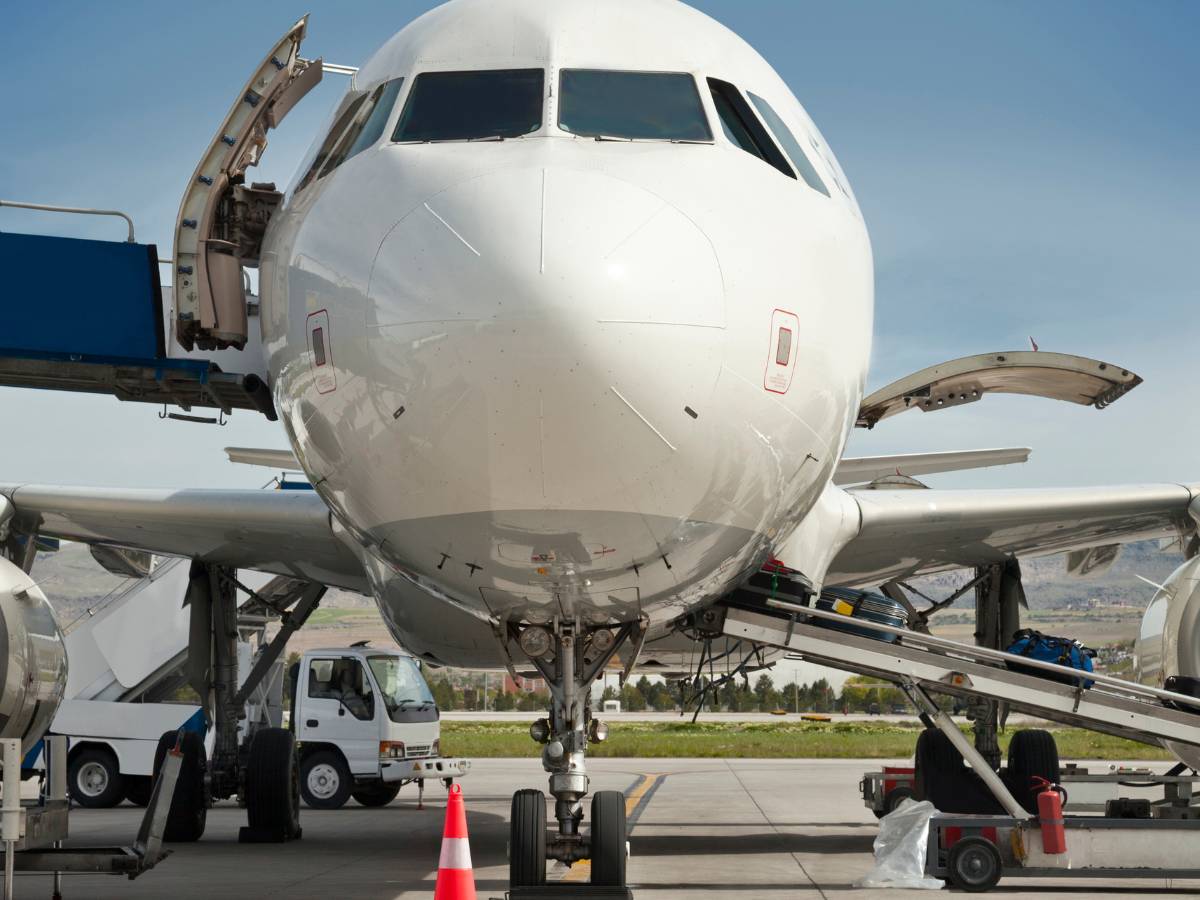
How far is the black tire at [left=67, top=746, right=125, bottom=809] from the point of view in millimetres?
19328

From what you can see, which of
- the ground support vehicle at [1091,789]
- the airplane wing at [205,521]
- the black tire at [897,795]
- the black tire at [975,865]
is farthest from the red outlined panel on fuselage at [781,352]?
the black tire at [897,795]

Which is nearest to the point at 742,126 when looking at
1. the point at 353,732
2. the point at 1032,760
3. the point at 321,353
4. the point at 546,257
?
the point at 546,257

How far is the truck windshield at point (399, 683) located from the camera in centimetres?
1964

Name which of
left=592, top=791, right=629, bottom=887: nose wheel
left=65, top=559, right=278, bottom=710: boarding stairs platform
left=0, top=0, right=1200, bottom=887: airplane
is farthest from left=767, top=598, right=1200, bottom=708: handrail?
left=65, top=559, right=278, bottom=710: boarding stairs platform

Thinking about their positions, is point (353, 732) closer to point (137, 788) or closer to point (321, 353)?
point (137, 788)

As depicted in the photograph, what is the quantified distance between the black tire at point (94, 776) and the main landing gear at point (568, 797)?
13696mm

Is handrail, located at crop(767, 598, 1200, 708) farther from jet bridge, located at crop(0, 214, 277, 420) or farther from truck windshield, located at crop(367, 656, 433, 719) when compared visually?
truck windshield, located at crop(367, 656, 433, 719)

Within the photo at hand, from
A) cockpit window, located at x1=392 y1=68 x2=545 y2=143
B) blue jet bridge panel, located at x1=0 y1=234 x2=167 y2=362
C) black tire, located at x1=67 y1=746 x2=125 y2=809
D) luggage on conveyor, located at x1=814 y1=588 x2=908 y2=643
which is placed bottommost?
black tire, located at x1=67 y1=746 x2=125 y2=809

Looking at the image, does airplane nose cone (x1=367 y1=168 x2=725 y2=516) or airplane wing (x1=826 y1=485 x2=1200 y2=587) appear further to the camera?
airplane wing (x1=826 y1=485 x2=1200 y2=587)

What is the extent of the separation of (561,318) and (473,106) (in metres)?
1.75

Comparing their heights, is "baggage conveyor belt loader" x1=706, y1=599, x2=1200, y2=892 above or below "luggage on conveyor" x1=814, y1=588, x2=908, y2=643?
below

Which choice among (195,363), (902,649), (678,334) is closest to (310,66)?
(195,363)

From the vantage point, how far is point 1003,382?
11891mm

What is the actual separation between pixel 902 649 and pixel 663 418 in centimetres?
478
